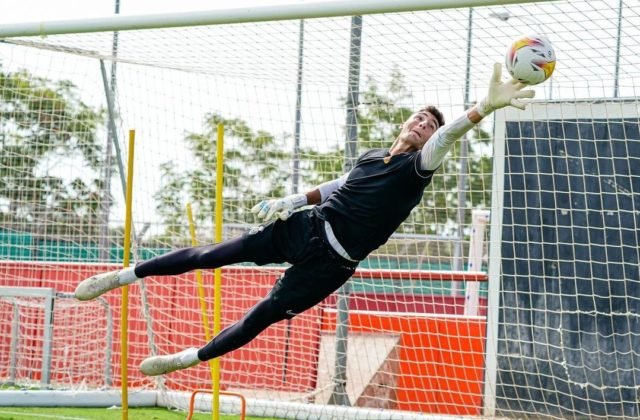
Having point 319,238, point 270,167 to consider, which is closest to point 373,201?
point 319,238

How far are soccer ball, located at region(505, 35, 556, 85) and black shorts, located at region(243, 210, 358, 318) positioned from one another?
167cm

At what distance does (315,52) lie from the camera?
27.7 ft

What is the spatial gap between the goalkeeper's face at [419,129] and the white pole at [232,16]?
0.77 m

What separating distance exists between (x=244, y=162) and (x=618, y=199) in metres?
4.73

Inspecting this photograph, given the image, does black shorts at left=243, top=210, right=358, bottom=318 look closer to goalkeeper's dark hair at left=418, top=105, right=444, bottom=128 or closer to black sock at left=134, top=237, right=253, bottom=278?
black sock at left=134, top=237, right=253, bottom=278

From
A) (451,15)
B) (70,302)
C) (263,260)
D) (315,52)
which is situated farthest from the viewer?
(70,302)

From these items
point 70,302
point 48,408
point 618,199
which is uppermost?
point 618,199

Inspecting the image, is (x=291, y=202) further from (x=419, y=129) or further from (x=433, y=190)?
(x=433, y=190)

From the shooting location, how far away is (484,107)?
17.5 ft

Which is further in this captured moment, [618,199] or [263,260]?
[618,199]

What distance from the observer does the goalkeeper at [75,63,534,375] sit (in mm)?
6246

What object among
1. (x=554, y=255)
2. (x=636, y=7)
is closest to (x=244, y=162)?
(x=554, y=255)

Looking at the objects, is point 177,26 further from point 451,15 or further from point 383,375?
point 383,375

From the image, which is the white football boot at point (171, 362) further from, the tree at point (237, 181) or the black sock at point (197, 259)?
the tree at point (237, 181)
